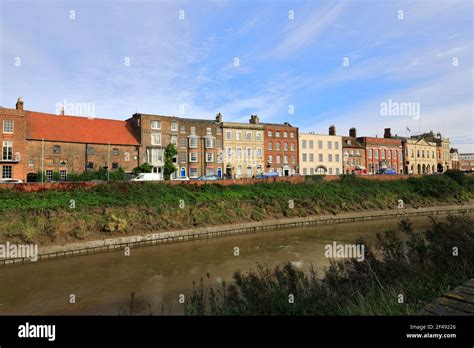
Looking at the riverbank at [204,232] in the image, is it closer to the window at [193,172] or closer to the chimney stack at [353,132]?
the window at [193,172]

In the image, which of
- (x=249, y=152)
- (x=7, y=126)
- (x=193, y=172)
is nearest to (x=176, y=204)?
(x=193, y=172)

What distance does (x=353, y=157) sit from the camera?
6038cm

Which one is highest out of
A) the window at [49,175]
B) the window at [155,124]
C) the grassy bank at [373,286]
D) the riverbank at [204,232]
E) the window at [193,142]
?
the window at [155,124]

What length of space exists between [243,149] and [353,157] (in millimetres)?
25571

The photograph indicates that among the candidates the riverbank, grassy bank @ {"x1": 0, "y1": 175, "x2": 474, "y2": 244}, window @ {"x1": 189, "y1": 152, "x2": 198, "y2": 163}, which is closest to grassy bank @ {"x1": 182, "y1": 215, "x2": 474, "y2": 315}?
the riverbank

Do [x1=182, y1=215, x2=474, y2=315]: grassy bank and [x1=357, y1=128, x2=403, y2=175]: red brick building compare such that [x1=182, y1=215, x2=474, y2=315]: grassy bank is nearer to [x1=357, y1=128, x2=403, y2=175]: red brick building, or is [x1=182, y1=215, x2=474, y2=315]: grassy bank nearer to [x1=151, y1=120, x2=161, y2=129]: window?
[x1=151, y1=120, x2=161, y2=129]: window

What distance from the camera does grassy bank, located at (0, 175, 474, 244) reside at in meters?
19.1

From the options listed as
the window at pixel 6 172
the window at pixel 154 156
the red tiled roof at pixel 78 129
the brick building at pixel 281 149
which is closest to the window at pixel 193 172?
the window at pixel 154 156

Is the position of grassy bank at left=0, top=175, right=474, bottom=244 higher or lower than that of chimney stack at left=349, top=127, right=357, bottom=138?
lower

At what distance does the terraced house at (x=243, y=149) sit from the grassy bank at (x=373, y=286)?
→ 41.9 metres

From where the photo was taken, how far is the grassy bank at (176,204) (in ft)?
62.8

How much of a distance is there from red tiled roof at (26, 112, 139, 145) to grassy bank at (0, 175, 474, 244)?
17.9 meters
